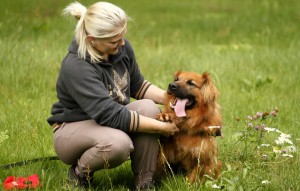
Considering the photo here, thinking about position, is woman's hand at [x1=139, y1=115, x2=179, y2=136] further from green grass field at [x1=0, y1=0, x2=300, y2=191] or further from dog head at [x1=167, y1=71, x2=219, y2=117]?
green grass field at [x1=0, y1=0, x2=300, y2=191]

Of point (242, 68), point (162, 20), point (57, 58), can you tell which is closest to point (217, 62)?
point (242, 68)

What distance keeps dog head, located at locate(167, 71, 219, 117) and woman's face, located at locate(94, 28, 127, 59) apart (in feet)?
1.52

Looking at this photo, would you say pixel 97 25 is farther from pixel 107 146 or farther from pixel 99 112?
pixel 107 146

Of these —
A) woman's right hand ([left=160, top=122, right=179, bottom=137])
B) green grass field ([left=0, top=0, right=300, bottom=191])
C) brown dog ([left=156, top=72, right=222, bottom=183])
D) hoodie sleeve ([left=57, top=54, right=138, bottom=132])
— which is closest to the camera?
hoodie sleeve ([left=57, top=54, right=138, bottom=132])

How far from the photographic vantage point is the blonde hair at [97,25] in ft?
12.6

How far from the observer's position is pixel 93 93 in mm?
3814

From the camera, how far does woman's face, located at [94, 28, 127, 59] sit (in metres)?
3.91

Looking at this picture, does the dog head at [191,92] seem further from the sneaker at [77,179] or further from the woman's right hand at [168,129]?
the sneaker at [77,179]

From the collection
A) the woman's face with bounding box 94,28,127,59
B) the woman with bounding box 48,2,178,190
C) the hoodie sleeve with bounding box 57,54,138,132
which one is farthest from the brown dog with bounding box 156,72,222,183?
the woman's face with bounding box 94,28,127,59

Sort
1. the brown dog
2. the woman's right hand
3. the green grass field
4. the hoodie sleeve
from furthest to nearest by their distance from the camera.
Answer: the green grass field, the brown dog, the woman's right hand, the hoodie sleeve

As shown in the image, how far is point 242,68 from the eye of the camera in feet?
24.7

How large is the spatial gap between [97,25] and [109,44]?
16 centimetres

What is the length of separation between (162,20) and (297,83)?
6495 millimetres

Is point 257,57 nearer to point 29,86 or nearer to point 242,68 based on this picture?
point 242,68
